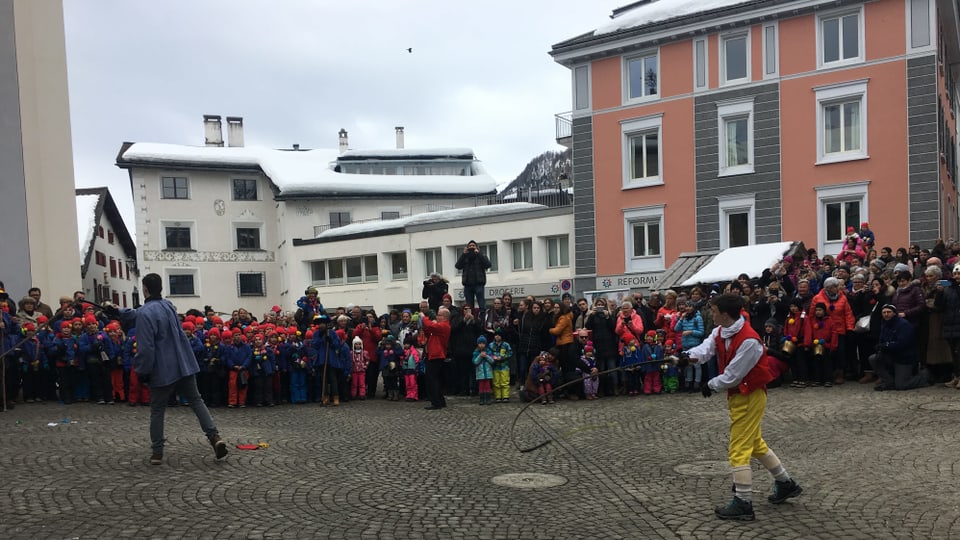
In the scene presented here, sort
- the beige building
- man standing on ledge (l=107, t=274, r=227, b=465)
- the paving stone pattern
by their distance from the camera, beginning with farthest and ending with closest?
the beige building, man standing on ledge (l=107, t=274, r=227, b=465), the paving stone pattern

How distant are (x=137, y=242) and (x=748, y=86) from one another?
3708 centimetres

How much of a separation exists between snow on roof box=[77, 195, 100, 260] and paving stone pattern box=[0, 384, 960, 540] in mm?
29170

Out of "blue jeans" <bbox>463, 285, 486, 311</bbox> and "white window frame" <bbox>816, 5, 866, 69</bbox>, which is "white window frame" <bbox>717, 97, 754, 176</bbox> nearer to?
"white window frame" <bbox>816, 5, 866, 69</bbox>

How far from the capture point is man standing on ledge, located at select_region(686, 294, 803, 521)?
647 cm

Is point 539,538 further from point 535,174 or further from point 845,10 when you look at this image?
point 535,174

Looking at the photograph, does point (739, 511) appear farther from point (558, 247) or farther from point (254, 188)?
point (254, 188)

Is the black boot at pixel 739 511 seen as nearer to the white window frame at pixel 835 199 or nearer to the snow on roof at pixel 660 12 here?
the white window frame at pixel 835 199

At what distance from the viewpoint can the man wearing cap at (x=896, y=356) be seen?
12180 mm

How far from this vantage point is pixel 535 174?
61.0m

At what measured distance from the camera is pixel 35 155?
20.2 metres

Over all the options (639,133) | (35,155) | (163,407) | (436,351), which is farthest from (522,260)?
(163,407)

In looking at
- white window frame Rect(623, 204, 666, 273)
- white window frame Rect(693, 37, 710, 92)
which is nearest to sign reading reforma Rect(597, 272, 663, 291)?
white window frame Rect(623, 204, 666, 273)

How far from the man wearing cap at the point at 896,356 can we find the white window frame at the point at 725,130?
703 inches

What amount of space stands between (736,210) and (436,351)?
19.3 metres
